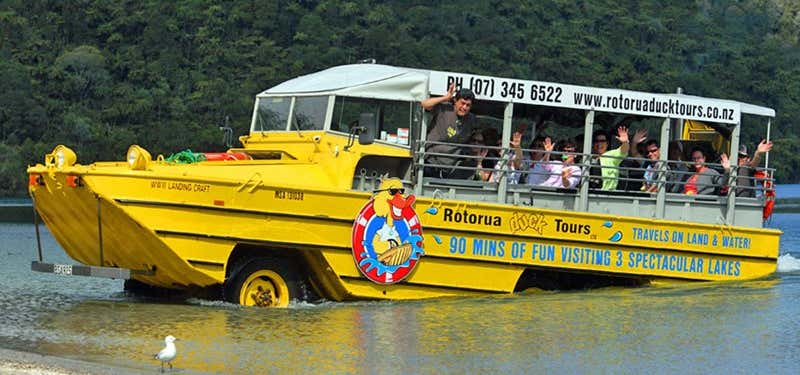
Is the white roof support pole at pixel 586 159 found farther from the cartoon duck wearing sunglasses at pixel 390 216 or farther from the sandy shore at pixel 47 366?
the sandy shore at pixel 47 366

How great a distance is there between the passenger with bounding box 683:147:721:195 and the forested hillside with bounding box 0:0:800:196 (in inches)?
1489

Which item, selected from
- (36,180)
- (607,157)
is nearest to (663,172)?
(607,157)

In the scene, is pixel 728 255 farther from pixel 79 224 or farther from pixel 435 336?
pixel 79 224

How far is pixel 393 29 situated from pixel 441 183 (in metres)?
64.7

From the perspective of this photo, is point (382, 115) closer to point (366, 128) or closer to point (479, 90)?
point (366, 128)

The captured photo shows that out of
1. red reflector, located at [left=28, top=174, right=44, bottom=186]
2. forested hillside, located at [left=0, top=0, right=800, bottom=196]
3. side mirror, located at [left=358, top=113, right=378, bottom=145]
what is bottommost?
red reflector, located at [left=28, top=174, right=44, bottom=186]

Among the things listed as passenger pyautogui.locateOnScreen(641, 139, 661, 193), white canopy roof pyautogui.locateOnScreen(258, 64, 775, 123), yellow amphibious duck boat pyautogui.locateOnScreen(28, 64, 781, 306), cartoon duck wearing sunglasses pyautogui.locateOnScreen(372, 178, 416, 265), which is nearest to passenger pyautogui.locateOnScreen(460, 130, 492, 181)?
yellow amphibious duck boat pyautogui.locateOnScreen(28, 64, 781, 306)

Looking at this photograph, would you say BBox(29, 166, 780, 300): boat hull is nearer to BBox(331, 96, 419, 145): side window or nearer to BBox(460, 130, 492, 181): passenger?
BBox(460, 130, 492, 181): passenger

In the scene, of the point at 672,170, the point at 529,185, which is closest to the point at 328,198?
the point at 529,185

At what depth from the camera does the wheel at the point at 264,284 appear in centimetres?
1376

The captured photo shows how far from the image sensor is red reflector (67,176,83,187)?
42.0ft

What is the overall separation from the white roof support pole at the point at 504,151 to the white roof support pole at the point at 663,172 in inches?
76.5

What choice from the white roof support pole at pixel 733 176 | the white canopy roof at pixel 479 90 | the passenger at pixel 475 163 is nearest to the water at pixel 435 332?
the white roof support pole at pixel 733 176

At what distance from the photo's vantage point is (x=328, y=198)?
1380 centimetres
